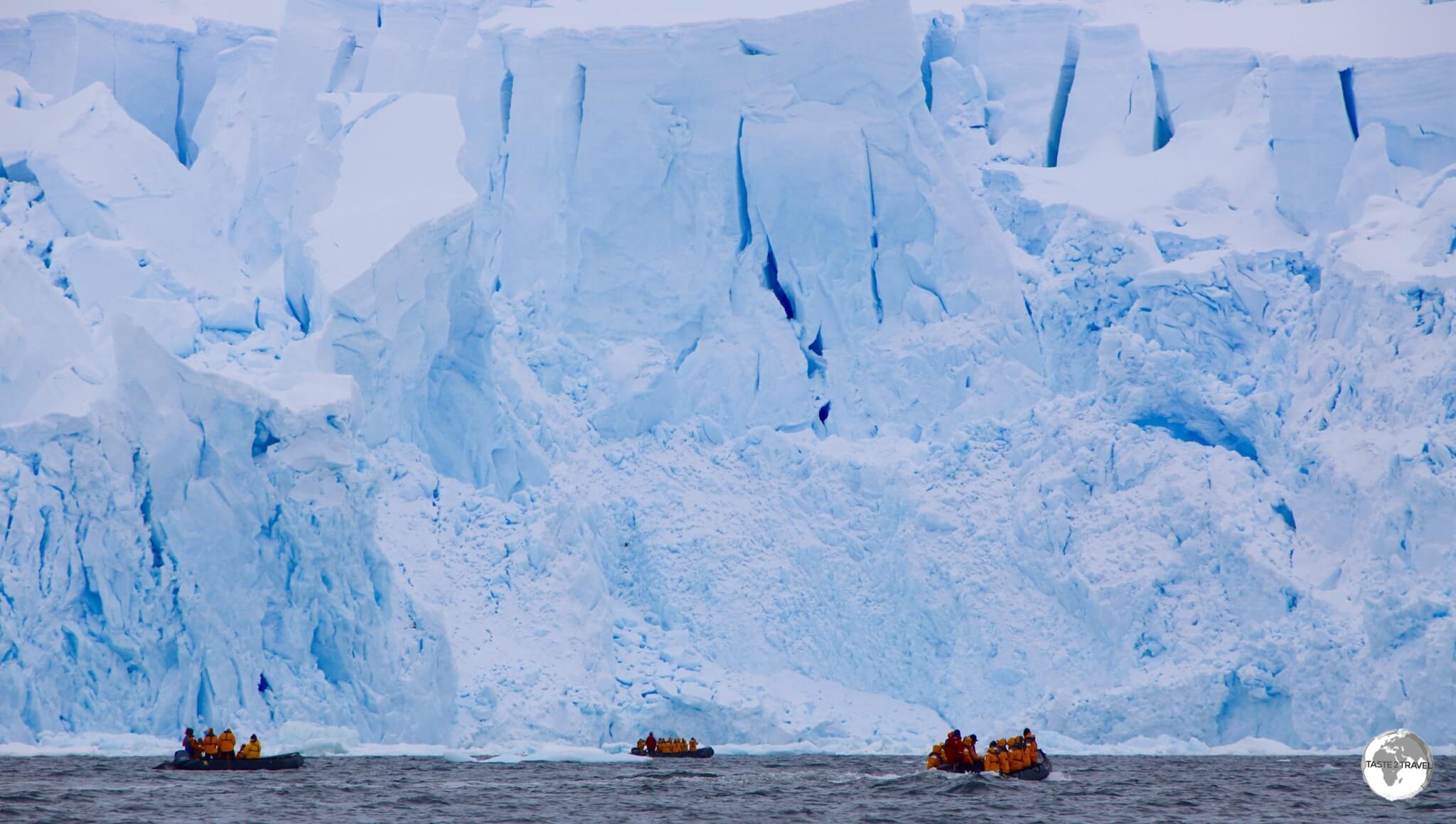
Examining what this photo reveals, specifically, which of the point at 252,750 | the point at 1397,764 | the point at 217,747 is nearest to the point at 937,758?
the point at 1397,764

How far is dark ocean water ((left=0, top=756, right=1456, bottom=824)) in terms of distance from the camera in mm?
17172

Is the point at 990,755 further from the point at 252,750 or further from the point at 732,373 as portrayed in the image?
the point at 732,373

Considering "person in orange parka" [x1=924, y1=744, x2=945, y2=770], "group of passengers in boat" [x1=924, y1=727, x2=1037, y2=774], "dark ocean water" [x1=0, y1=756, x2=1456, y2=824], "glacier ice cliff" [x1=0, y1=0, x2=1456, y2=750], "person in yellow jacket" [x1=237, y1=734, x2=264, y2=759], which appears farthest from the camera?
"glacier ice cliff" [x1=0, y1=0, x2=1456, y2=750]

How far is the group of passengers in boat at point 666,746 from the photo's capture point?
77.4ft

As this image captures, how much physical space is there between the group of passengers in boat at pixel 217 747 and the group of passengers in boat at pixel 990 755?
7249 mm

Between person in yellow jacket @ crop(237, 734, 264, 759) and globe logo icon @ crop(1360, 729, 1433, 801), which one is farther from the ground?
person in yellow jacket @ crop(237, 734, 264, 759)

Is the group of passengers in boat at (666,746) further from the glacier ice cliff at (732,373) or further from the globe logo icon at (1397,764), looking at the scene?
the globe logo icon at (1397,764)

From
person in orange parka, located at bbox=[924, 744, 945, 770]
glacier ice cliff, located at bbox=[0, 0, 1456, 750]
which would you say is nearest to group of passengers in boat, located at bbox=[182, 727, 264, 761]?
glacier ice cliff, located at bbox=[0, 0, 1456, 750]

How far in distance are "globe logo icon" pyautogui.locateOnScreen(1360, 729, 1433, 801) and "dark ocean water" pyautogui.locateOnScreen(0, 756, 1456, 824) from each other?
0.98 ft

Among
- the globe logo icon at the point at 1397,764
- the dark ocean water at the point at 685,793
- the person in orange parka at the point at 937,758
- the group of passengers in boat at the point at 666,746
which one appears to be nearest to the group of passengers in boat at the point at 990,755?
the person in orange parka at the point at 937,758

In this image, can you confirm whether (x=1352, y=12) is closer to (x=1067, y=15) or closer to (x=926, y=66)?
(x=1067, y=15)

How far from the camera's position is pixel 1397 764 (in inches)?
674

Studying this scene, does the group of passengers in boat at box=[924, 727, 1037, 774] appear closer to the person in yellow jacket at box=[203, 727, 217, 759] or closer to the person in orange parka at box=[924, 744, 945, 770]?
the person in orange parka at box=[924, 744, 945, 770]

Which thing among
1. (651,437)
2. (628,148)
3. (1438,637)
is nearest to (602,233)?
(628,148)
